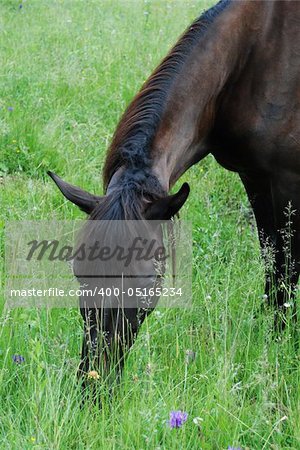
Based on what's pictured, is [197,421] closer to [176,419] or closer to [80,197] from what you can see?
[176,419]

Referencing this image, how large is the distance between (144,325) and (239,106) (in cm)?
111

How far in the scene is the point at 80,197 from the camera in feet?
9.20

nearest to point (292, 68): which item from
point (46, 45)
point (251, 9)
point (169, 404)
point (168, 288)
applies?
point (251, 9)

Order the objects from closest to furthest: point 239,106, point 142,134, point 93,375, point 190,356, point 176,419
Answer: point 176,419
point 93,375
point 142,134
point 190,356
point 239,106

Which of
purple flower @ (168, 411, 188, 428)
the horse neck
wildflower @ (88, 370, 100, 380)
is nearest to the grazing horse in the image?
the horse neck

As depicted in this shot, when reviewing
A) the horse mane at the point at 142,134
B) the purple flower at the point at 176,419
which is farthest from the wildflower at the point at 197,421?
the horse mane at the point at 142,134

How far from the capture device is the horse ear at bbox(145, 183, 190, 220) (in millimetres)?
2748

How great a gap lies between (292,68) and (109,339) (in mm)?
1610

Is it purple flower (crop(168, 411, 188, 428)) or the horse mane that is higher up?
the horse mane

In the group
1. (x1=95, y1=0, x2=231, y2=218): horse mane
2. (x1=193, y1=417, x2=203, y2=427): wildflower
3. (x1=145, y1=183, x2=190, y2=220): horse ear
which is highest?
(x1=95, y1=0, x2=231, y2=218): horse mane

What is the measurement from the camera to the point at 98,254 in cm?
265

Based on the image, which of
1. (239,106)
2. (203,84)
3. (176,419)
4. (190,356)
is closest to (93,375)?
(176,419)

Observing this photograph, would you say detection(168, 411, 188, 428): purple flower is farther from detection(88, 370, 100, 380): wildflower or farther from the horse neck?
the horse neck

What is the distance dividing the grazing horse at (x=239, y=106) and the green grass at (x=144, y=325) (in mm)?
365
